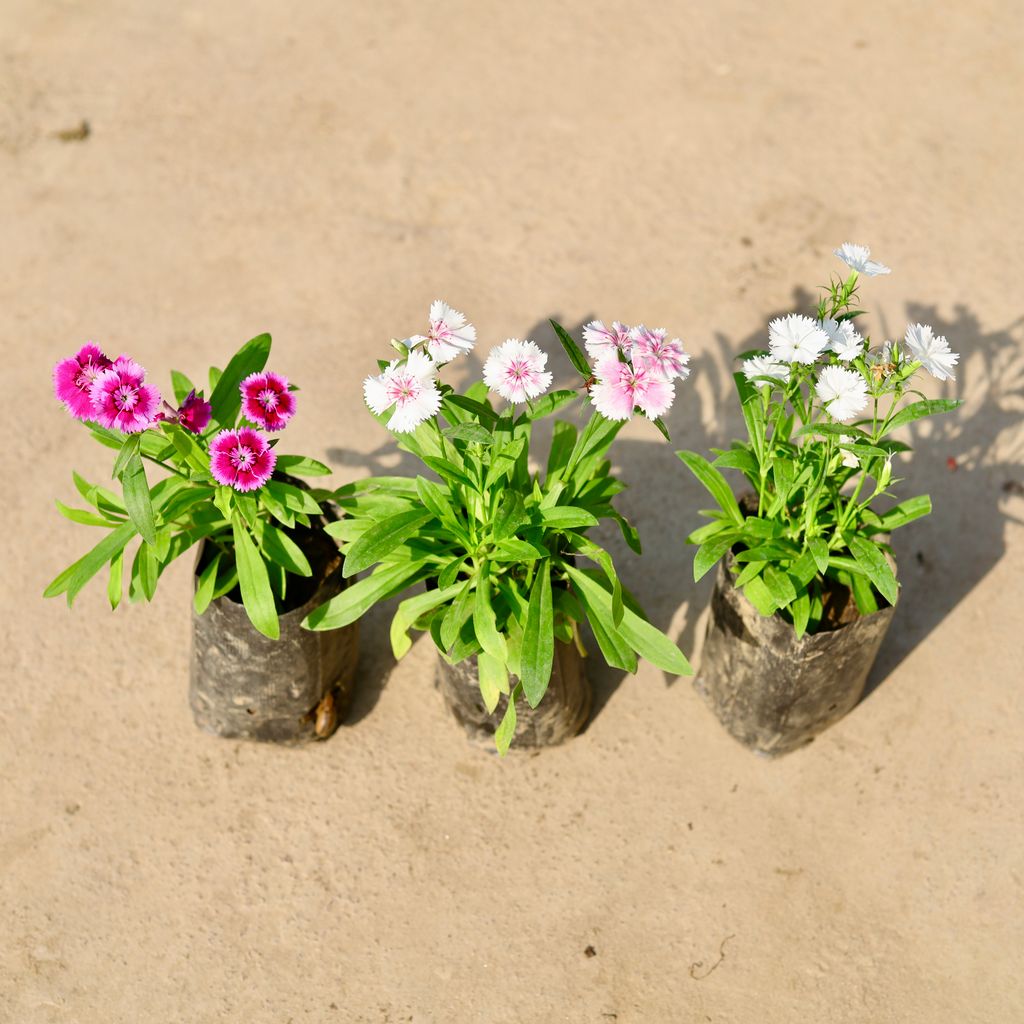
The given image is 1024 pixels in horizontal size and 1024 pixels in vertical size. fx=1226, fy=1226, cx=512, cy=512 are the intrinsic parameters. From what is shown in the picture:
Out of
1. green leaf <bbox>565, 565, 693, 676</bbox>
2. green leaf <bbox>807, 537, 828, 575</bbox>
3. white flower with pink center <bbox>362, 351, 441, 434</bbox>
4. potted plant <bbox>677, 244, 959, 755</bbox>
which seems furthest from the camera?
green leaf <bbox>565, 565, 693, 676</bbox>

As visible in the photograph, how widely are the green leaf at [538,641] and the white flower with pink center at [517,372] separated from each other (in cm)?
55

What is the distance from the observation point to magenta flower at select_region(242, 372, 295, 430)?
105 inches

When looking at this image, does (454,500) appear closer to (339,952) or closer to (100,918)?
(339,952)

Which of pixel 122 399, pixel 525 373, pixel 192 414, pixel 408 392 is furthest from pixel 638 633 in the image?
pixel 122 399

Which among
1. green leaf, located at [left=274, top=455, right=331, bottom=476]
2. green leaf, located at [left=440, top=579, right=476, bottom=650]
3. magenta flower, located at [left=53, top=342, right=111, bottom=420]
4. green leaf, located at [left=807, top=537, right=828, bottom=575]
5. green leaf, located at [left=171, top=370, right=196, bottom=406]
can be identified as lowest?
green leaf, located at [left=440, top=579, right=476, bottom=650]

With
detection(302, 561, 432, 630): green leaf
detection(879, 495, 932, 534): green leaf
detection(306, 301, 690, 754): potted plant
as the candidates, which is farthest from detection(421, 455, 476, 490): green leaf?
detection(879, 495, 932, 534): green leaf

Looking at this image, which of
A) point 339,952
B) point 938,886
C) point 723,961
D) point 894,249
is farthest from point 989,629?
point 339,952

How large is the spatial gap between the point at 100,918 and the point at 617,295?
2.73 m

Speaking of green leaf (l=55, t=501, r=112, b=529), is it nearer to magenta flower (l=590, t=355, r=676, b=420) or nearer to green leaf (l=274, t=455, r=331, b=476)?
green leaf (l=274, t=455, r=331, b=476)

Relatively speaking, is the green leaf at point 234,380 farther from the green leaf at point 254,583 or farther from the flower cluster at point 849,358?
the flower cluster at point 849,358

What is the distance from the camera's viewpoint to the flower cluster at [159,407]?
2596mm

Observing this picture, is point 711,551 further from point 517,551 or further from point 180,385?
point 180,385

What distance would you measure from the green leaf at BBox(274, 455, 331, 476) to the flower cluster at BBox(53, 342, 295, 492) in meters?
0.32

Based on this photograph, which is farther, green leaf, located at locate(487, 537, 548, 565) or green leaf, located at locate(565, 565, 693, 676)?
green leaf, located at locate(565, 565, 693, 676)
